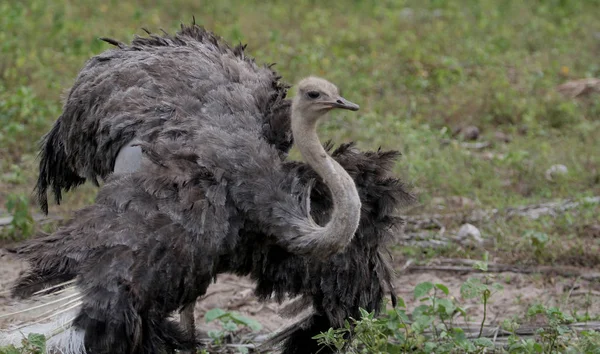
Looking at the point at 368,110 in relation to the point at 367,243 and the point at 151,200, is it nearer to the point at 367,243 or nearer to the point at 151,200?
the point at 367,243

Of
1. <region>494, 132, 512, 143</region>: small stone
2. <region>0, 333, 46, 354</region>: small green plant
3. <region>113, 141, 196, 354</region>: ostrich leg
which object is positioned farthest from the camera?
<region>494, 132, 512, 143</region>: small stone

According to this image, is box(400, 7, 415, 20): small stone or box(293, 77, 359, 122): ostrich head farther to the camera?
box(400, 7, 415, 20): small stone

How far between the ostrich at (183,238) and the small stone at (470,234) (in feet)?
7.14

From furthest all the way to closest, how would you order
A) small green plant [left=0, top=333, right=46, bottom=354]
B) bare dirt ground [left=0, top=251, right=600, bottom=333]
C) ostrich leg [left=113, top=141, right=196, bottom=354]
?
bare dirt ground [left=0, top=251, right=600, bottom=333] → ostrich leg [left=113, top=141, right=196, bottom=354] → small green plant [left=0, top=333, right=46, bottom=354]

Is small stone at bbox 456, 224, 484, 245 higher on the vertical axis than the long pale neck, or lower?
lower

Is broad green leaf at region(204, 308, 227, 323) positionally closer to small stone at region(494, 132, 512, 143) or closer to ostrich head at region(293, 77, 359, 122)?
ostrich head at region(293, 77, 359, 122)

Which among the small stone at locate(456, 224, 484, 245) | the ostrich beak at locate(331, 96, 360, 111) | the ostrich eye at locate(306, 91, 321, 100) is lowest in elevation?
the small stone at locate(456, 224, 484, 245)

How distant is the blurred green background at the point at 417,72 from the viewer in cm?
790

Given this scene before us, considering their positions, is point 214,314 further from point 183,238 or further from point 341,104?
point 341,104

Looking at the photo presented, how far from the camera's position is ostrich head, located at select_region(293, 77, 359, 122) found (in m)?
4.52

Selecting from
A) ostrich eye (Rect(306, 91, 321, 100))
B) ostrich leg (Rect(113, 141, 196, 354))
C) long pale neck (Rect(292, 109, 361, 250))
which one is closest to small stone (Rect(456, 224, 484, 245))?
ostrich leg (Rect(113, 141, 196, 354))

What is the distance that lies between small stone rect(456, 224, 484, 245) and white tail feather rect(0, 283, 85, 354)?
10.8ft

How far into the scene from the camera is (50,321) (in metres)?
4.38

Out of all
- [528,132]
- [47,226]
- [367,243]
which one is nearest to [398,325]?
[367,243]
